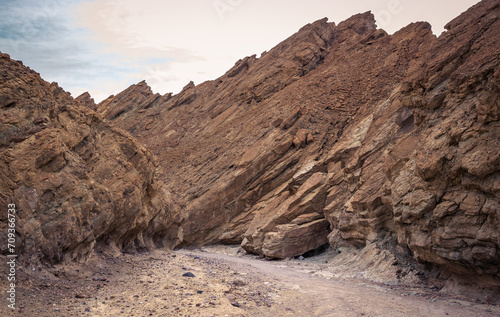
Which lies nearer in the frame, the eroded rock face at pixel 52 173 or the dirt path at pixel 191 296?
the dirt path at pixel 191 296

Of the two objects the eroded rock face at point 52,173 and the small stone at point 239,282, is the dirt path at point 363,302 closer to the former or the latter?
the small stone at point 239,282

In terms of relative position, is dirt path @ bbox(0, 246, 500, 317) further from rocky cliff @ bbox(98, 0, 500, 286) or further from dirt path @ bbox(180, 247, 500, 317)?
rocky cliff @ bbox(98, 0, 500, 286)

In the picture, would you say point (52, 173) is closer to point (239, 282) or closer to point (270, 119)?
point (239, 282)

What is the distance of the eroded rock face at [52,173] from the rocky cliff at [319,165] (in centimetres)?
4

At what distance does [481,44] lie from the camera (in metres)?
11.9

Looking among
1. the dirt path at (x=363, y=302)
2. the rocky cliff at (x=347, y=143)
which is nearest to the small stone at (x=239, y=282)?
the dirt path at (x=363, y=302)

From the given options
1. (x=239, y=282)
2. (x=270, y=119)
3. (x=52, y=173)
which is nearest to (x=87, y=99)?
(x=270, y=119)

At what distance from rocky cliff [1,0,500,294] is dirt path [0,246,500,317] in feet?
2.91

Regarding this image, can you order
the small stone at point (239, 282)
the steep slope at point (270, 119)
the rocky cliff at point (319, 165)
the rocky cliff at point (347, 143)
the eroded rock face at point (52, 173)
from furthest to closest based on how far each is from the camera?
the steep slope at point (270, 119)
the rocky cliff at point (347, 143)
the small stone at point (239, 282)
the rocky cliff at point (319, 165)
the eroded rock face at point (52, 173)

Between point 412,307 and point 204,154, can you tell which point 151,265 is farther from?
point 204,154

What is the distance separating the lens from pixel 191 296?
7766 millimetres

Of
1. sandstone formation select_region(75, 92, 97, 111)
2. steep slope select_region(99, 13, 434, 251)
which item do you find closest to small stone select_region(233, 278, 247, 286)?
steep slope select_region(99, 13, 434, 251)

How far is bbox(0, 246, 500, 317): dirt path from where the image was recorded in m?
6.30

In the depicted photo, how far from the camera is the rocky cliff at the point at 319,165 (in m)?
8.29
